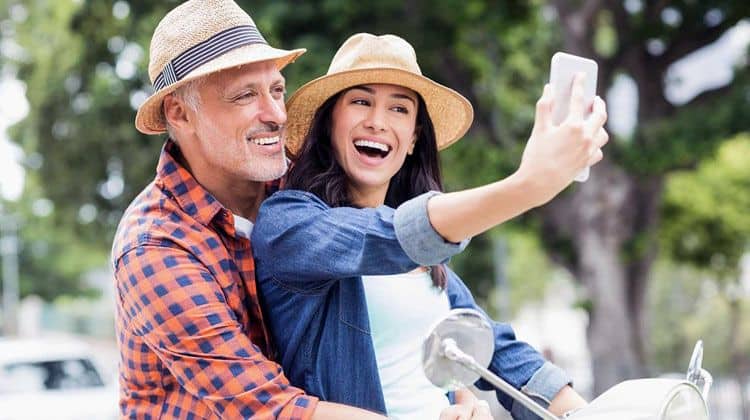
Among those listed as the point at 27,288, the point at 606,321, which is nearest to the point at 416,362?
the point at 606,321

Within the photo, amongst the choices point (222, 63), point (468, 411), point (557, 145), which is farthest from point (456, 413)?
point (222, 63)

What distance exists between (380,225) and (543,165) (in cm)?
37

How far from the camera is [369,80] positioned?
254cm

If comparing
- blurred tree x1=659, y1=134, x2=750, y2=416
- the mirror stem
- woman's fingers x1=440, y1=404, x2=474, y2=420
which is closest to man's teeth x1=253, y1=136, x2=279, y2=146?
woman's fingers x1=440, y1=404, x2=474, y2=420

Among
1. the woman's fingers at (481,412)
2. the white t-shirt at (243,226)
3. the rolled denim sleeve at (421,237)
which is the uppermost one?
the white t-shirt at (243,226)

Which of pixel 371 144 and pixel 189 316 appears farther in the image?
pixel 371 144

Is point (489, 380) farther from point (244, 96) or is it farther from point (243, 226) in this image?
point (244, 96)

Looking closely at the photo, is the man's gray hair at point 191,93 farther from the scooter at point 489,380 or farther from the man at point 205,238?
the scooter at point 489,380

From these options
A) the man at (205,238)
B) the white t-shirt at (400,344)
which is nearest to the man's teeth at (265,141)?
the man at (205,238)

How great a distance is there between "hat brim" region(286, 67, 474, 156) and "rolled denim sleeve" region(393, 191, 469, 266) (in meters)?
0.69

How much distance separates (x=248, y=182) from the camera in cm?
259

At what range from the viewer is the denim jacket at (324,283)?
6.54 feet

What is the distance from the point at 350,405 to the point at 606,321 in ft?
39.7

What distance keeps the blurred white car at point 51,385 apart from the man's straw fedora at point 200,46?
7.83 metres
